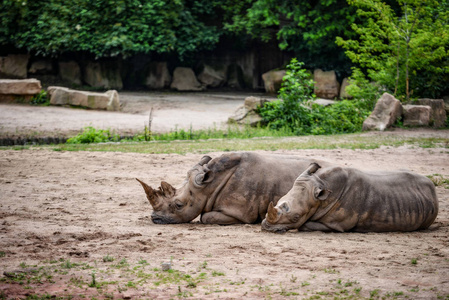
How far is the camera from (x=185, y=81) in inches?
1072

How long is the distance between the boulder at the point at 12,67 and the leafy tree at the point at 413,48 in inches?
585

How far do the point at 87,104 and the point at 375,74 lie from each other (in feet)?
33.2

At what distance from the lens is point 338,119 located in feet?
56.6

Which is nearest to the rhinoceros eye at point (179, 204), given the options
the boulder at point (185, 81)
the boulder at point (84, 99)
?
the boulder at point (84, 99)

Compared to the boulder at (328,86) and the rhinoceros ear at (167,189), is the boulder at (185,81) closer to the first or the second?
the boulder at (328,86)

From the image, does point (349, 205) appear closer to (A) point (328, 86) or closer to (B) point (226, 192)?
(B) point (226, 192)

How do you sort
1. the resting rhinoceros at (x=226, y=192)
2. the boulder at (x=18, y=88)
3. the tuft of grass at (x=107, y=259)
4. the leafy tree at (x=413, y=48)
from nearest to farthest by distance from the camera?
the tuft of grass at (x=107, y=259) → the resting rhinoceros at (x=226, y=192) → the leafy tree at (x=413, y=48) → the boulder at (x=18, y=88)

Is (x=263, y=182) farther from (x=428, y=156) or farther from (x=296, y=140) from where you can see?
(x=296, y=140)

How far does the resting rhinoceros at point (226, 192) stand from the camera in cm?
659

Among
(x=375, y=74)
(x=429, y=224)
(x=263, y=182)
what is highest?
(x=375, y=74)

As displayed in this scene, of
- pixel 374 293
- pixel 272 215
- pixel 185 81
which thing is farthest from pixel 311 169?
pixel 185 81

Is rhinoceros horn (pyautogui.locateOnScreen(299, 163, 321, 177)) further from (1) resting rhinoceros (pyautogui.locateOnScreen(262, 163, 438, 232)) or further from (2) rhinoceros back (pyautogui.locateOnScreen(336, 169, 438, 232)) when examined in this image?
(2) rhinoceros back (pyautogui.locateOnScreen(336, 169, 438, 232))

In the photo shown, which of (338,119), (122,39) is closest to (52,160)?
(338,119)

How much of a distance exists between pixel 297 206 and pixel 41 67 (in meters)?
22.6
